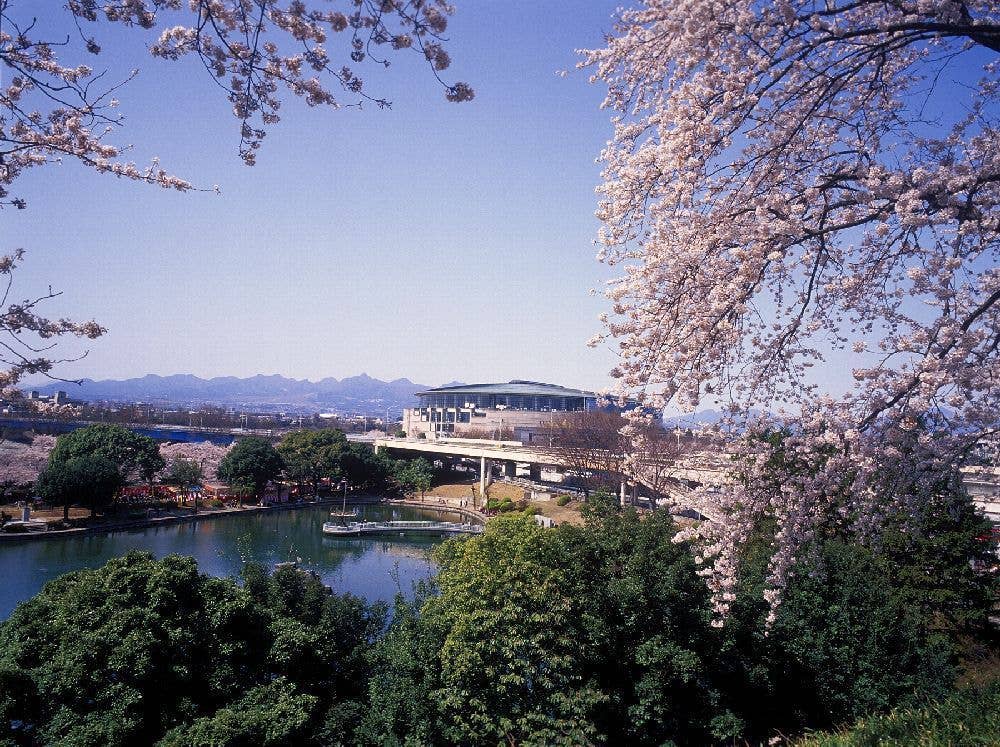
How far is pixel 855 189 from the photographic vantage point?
3090 mm

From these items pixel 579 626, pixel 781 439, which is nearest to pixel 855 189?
pixel 781 439

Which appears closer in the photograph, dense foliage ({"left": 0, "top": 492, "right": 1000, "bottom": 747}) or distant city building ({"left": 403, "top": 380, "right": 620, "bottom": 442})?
dense foliage ({"left": 0, "top": 492, "right": 1000, "bottom": 747})

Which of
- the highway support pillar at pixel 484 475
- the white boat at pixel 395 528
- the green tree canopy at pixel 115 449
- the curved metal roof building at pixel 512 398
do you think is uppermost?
the curved metal roof building at pixel 512 398

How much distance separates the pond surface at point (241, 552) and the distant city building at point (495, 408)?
62.3ft

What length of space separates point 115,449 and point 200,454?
9.81 m

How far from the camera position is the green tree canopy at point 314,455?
28.6 metres

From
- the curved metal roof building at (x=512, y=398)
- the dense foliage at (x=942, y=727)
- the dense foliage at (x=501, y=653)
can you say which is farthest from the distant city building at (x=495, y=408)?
the dense foliage at (x=942, y=727)

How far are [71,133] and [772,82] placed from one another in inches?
120

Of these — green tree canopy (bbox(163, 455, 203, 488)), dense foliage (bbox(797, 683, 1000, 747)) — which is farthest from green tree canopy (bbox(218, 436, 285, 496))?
dense foliage (bbox(797, 683, 1000, 747))

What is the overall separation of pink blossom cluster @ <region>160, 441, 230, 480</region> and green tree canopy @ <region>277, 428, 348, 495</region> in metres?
3.06

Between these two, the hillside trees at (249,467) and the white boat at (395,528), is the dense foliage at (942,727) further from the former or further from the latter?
the hillside trees at (249,467)

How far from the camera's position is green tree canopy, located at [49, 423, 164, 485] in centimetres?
2170

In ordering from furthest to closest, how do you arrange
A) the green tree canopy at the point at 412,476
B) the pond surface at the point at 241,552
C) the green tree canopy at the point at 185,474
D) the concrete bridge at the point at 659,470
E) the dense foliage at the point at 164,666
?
the green tree canopy at the point at 412,476
the green tree canopy at the point at 185,474
the pond surface at the point at 241,552
the dense foliage at the point at 164,666
the concrete bridge at the point at 659,470

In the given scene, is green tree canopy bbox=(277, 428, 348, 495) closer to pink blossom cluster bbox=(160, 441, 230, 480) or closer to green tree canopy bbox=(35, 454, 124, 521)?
pink blossom cluster bbox=(160, 441, 230, 480)
